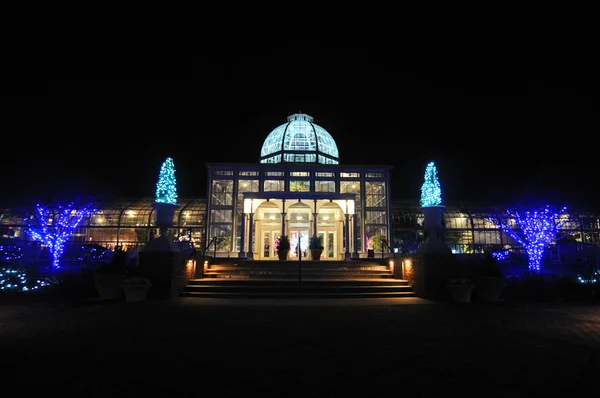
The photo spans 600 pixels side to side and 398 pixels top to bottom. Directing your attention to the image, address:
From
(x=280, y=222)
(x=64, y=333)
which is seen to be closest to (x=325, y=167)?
(x=280, y=222)

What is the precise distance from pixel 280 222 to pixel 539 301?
16043mm

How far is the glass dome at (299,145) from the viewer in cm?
2922

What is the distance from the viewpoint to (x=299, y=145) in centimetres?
2972

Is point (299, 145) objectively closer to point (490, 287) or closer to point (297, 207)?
point (297, 207)

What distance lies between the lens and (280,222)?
82.3 feet

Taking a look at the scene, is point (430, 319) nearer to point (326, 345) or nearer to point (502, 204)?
point (326, 345)

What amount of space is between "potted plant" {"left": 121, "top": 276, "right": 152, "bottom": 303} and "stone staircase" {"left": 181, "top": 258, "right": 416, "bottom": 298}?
5.25 ft

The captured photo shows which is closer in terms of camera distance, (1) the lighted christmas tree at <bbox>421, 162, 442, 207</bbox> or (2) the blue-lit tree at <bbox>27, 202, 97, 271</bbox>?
(1) the lighted christmas tree at <bbox>421, 162, 442, 207</bbox>

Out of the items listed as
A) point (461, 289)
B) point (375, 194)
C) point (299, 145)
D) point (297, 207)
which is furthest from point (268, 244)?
point (461, 289)

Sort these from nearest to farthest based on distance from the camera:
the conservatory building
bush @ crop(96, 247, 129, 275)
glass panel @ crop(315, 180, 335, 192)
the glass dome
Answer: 1. bush @ crop(96, 247, 129, 275)
2. the conservatory building
3. glass panel @ crop(315, 180, 335, 192)
4. the glass dome

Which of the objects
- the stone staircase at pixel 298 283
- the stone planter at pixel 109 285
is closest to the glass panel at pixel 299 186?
the stone staircase at pixel 298 283

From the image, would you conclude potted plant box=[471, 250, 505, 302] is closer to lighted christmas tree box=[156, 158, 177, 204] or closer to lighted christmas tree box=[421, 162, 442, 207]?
lighted christmas tree box=[421, 162, 442, 207]

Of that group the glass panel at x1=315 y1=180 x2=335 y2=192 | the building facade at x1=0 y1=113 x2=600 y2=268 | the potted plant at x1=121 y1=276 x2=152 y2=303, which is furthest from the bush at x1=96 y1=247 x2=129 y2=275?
the glass panel at x1=315 y1=180 x2=335 y2=192

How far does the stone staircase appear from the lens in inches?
486
